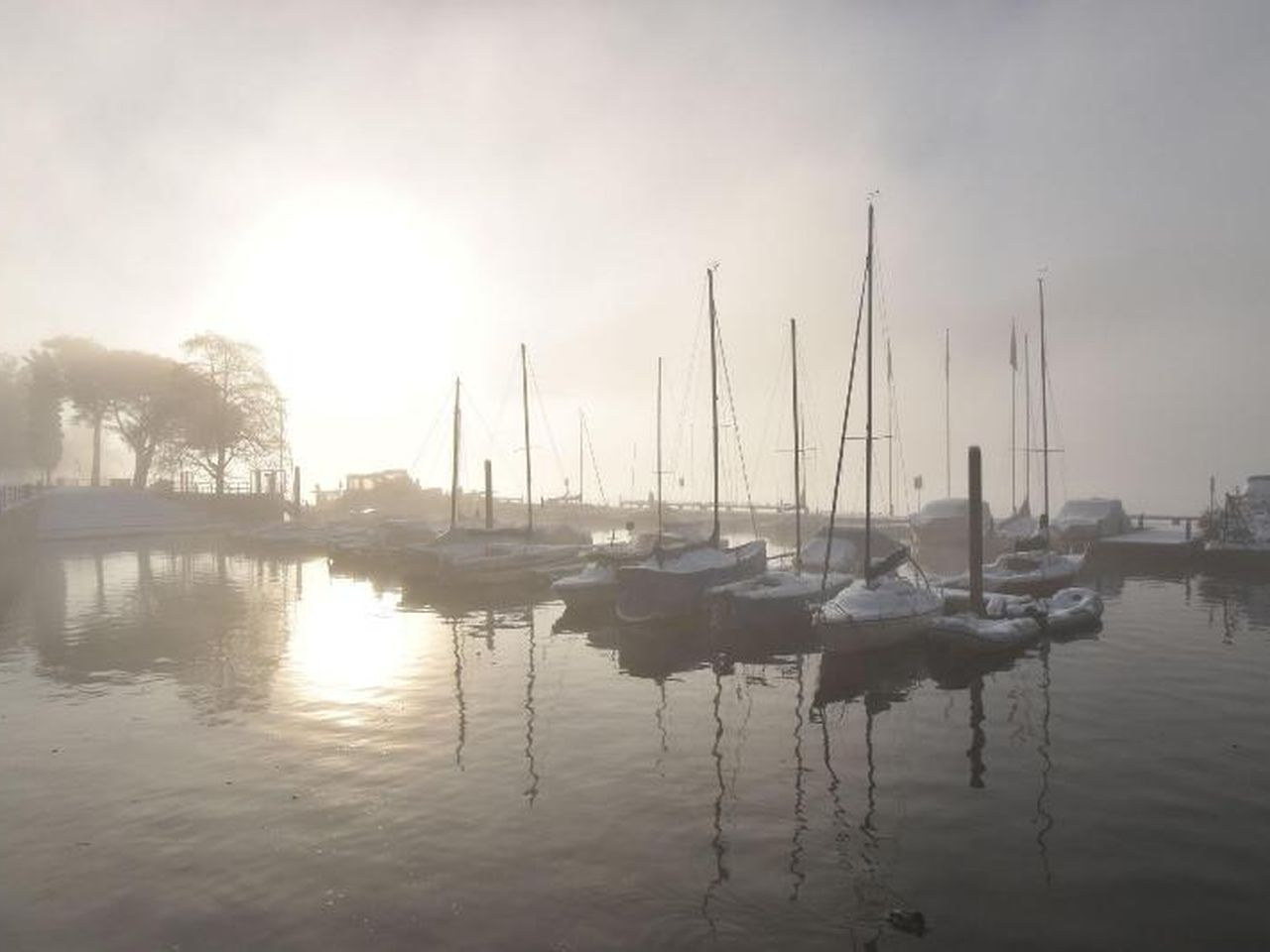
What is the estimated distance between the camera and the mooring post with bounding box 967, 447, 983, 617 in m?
24.5

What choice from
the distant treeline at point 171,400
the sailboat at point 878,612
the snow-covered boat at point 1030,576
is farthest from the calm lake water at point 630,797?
the distant treeline at point 171,400

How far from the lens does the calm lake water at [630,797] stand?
28.7 ft

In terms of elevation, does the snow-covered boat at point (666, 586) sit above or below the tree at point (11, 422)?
below

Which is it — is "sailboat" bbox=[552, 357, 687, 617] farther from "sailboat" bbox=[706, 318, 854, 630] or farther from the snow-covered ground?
the snow-covered ground

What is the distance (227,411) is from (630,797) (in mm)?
76260

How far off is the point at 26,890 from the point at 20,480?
379 feet

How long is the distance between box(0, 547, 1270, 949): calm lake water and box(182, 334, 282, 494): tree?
5656 centimetres

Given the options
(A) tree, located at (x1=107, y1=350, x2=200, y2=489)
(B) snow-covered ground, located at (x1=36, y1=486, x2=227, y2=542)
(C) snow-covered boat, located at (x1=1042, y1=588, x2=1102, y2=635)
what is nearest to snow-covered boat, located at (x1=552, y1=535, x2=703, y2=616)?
(C) snow-covered boat, located at (x1=1042, y1=588, x2=1102, y2=635)

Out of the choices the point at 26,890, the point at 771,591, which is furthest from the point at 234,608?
the point at 26,890

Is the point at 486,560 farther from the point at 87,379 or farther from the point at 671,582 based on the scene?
the point at 87,379

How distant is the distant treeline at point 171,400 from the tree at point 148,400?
3.5 inches

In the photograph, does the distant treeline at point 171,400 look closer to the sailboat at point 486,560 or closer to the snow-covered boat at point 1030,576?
the sailboat at point 486,560

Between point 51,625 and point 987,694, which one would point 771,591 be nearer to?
point 987,694

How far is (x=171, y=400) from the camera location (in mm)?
76250
